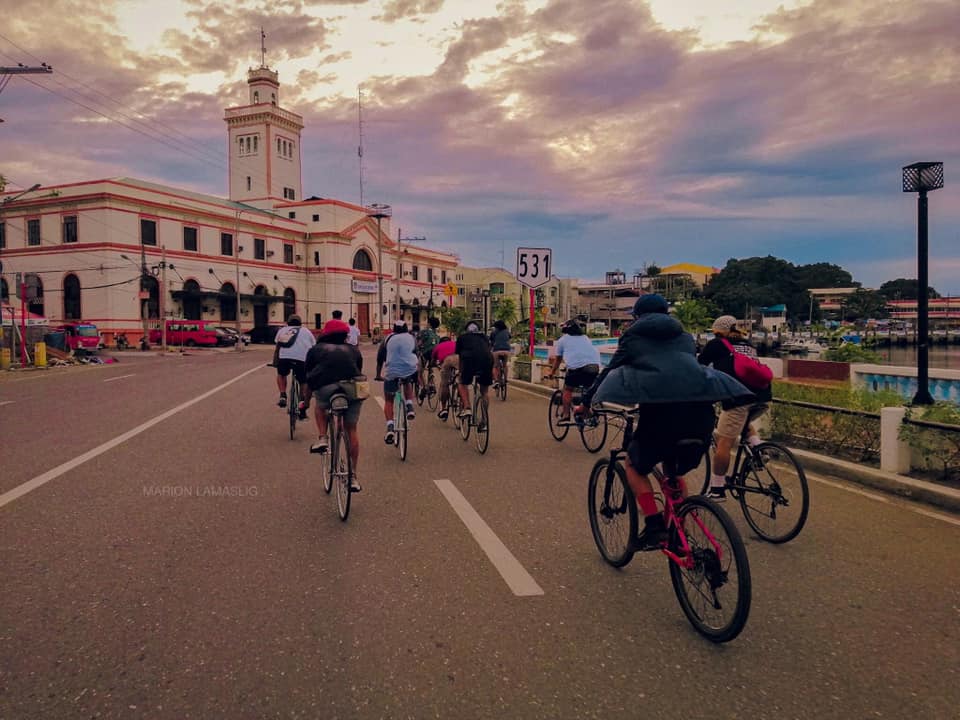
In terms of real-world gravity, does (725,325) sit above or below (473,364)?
above

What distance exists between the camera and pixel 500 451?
9.41m

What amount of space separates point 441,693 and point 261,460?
6090mm

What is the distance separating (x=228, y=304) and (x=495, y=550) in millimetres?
62391

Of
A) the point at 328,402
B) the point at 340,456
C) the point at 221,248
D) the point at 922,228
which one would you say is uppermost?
the point at 221,248

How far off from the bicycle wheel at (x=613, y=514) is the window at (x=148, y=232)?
56567 millimetres

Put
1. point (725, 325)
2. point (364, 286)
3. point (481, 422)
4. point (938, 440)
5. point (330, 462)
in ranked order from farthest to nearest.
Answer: point (364, 286) → point (481, 422) → point (938, 440) → point (330, 462) → point (725, 325)

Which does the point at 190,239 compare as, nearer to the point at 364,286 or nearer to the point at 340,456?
the point at 364,286

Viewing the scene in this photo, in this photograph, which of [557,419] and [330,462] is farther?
[557,419]

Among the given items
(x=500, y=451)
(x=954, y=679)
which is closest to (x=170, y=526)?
(x=500, y=451)

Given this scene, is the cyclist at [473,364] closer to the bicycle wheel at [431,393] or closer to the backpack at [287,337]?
the backpack at [287,337]

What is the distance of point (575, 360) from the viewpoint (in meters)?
9.96

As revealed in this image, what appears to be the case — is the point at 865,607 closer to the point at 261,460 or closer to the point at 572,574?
the point at 572,574

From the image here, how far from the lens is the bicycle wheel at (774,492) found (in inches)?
206

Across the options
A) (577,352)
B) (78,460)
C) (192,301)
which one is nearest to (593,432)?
(577,352)
